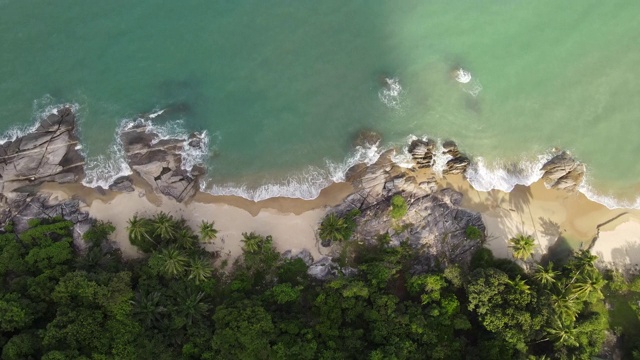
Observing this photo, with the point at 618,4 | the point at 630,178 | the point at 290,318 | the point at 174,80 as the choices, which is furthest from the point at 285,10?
the point at 630,178

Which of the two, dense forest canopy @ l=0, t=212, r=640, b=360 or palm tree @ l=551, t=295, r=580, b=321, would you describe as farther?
palm tree @ l=551, t=295, r=580, b=321

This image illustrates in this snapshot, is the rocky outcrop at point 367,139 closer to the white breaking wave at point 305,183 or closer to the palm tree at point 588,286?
the white breaking wave at point 305,183

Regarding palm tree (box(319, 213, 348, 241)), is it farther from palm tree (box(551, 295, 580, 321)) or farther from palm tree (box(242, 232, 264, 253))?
palm tree (box(551, 295, 580, 321))

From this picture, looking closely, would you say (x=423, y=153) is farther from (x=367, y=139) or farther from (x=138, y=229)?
(x=138, y=229)

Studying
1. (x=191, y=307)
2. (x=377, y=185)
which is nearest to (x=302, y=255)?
(x=377, y=185)

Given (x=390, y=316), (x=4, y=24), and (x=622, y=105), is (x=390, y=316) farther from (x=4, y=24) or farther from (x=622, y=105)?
(x=4, y=24)

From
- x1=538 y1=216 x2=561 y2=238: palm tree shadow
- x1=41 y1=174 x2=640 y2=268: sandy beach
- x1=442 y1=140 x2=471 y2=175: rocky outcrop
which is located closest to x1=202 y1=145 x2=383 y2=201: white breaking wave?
x1=41 y1=174 x2=640 y2=268: sandy beach

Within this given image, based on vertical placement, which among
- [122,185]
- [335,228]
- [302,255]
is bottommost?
[302,255]
